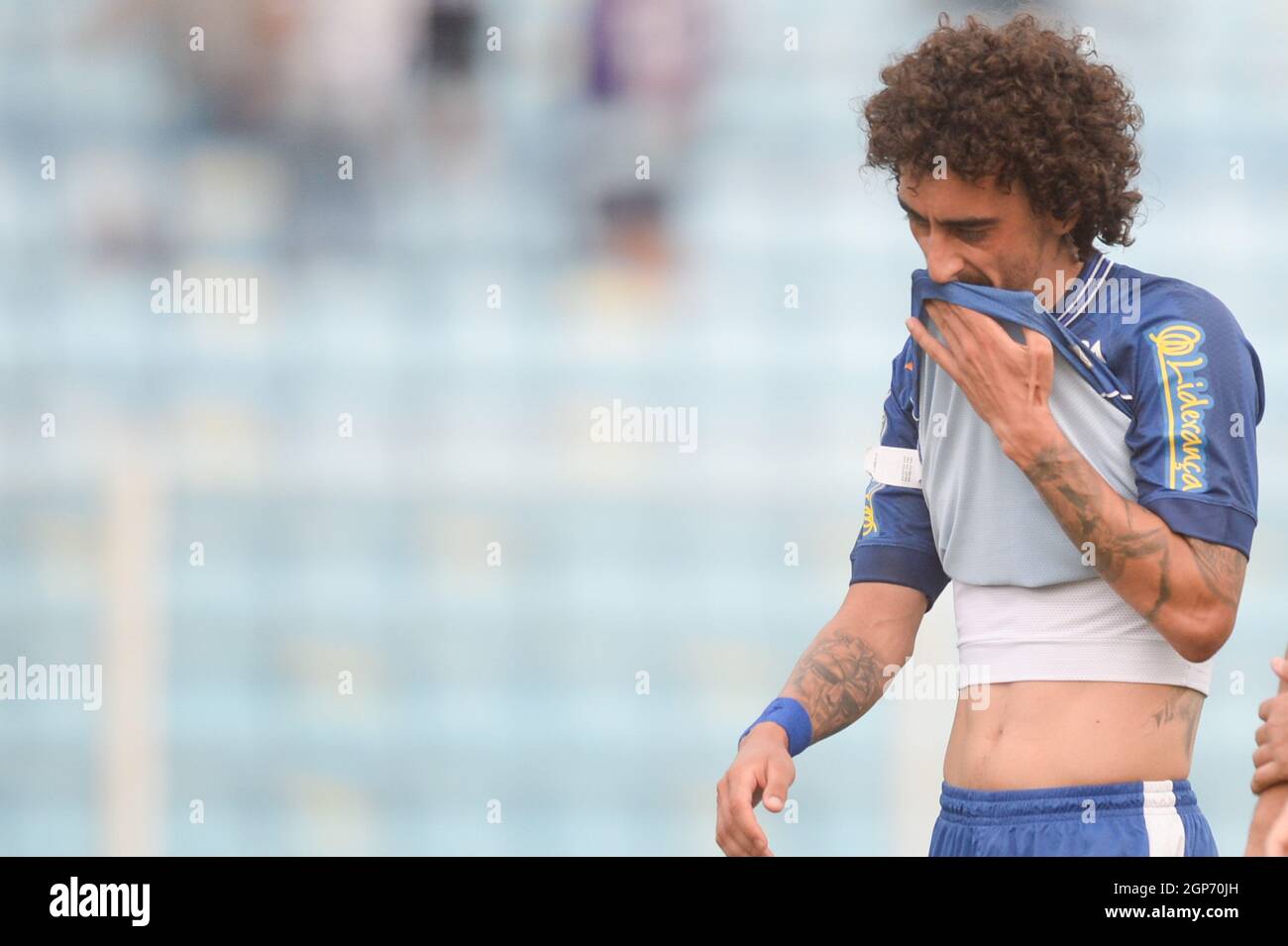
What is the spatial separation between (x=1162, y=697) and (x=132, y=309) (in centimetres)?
786

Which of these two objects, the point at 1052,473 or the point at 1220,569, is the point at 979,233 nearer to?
the point at 1052,473

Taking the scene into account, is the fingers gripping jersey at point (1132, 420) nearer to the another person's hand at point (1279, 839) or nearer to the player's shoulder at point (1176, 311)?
the player's shoulder at point (1176, 311)

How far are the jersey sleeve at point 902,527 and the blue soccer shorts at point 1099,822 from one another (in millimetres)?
401

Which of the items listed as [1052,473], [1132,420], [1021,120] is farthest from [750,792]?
[1021,120]

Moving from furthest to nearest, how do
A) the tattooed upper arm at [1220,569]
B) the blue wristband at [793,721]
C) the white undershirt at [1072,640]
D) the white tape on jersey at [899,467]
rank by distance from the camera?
the white tape on jersey at [899,467] → the blue wristband at [793,721] → the white undershirt at [1072,640] → the tattooed upper arm at [1220,569]

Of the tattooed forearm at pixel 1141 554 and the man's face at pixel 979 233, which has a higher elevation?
the man's face at pixel 979 233

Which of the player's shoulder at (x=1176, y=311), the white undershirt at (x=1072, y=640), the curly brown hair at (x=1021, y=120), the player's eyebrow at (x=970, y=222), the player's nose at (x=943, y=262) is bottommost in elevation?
the white undershirt at (x=1072, y=640)

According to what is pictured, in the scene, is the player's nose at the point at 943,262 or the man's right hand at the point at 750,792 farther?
the player's nose at the point at 943,262

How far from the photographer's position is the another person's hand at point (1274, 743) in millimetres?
1979

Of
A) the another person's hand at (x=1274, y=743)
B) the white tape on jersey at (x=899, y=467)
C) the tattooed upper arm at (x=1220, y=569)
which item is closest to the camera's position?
the another person's hand at (x=1274, y=743)

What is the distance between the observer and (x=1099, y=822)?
2178 mm

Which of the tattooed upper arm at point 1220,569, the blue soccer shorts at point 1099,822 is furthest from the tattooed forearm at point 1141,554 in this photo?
the blue soccer shorts at point 1099,822

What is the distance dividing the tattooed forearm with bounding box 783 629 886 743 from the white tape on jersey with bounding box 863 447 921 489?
0.25 meters
